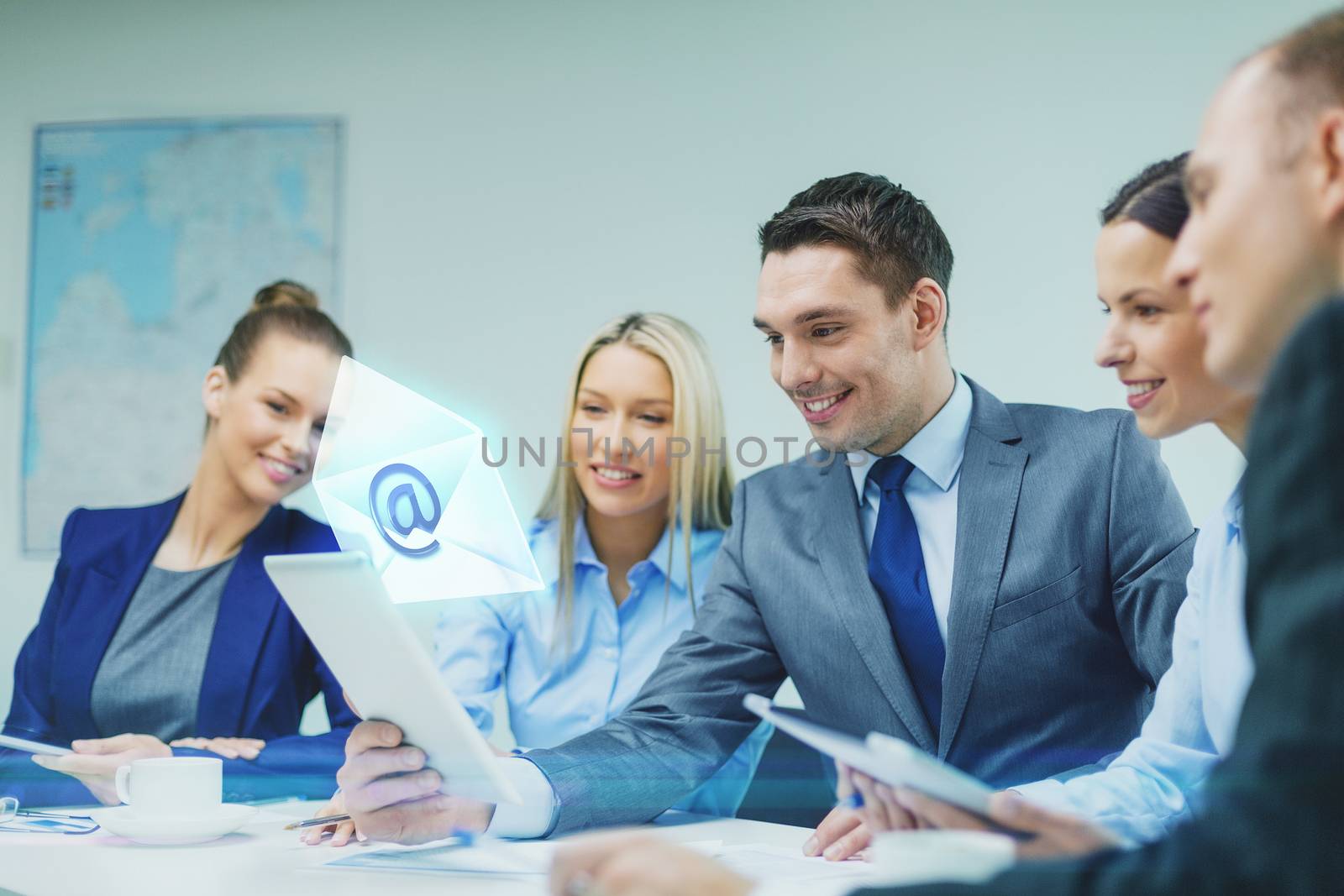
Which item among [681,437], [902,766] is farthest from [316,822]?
[681,437]

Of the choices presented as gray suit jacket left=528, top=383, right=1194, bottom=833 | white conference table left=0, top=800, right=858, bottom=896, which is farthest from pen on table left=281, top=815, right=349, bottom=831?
gray suit jacket left=528, top=383, right=1194, bottom=833

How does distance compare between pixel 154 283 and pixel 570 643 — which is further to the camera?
pixel 154 283

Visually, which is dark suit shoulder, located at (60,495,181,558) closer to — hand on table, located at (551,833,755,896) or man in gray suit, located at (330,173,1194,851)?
man in gray suit, located at (330,173,1194,851)

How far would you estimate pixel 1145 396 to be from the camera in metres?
1.24

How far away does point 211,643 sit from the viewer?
2033 mm

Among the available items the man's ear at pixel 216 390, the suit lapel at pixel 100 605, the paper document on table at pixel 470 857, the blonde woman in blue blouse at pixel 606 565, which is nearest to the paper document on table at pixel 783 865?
the paper document on table at pixel 470 857

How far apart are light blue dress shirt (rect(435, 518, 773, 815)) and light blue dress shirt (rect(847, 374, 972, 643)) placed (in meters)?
0.51

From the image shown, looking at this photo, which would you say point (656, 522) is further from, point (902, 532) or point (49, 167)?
point (49, 167)

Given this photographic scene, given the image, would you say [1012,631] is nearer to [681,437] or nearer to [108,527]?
[681,437]

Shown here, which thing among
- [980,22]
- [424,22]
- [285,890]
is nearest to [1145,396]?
[285,890]

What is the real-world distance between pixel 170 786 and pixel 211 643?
2.62 ft

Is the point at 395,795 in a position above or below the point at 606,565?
below

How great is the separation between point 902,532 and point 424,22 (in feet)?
7.38

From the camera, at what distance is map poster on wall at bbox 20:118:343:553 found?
3.17 metres
